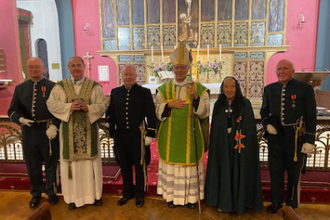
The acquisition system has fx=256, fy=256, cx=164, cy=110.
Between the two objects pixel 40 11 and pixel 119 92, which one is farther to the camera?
pixel 40 11

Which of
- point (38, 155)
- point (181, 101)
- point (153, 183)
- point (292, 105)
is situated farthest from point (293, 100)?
point (38, 155)

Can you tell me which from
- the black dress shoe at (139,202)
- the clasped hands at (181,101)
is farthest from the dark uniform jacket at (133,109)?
the black dress shoe at (139,202)

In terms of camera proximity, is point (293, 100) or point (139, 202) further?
point (139, 202)

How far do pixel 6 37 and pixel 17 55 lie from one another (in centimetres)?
47

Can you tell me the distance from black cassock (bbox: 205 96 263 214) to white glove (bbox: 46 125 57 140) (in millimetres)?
1810

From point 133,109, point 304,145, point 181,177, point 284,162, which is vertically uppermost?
point 133,109

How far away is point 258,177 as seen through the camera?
2.77 metres

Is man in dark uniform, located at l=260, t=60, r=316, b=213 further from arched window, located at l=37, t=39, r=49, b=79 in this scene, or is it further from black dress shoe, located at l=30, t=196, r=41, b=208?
arched window, located at l=37, t=39, r=49, b=79

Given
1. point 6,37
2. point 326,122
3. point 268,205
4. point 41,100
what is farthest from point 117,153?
point 6,37

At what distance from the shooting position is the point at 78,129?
2939 millimetres

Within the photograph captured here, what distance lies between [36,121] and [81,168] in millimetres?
778

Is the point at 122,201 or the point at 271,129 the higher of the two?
the point at 271,129

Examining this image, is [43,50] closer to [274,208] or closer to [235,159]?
[235,159]

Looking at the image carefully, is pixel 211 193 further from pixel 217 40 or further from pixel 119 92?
pixel 217 40
